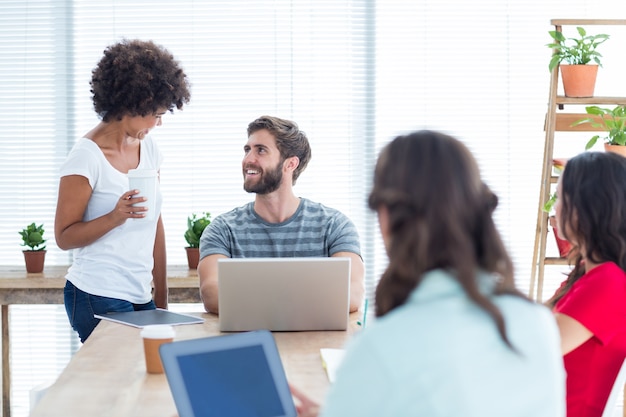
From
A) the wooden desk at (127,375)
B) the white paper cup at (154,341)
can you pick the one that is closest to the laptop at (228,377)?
the wooden desk at (127,375)

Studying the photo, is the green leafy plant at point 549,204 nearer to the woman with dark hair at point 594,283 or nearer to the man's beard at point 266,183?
the man's beard at point 266,183

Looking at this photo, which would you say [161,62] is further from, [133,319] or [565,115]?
[565,115]

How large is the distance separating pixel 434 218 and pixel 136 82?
1708mm

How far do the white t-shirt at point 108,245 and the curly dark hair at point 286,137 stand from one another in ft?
1.69

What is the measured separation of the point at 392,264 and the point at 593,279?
2.89 feet

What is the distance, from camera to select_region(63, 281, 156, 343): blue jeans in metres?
2.40

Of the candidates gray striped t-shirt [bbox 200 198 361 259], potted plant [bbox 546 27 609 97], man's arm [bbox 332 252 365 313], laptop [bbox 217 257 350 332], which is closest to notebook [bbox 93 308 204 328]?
laptop [bbox 217 257 350 332]

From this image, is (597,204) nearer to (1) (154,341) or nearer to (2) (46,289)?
(1) (154,341)

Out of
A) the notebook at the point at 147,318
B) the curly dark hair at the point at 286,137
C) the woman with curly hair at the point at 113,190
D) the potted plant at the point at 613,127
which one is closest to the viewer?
the notebook at the point at 147,318

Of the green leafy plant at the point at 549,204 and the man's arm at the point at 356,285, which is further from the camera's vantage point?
the green leafy plant at the point at 549,204

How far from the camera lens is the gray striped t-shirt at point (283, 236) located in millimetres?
2633

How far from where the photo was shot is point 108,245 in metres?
2.40

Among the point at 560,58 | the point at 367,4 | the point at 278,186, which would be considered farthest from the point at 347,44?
the point at 278,186

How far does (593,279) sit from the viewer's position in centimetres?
166
